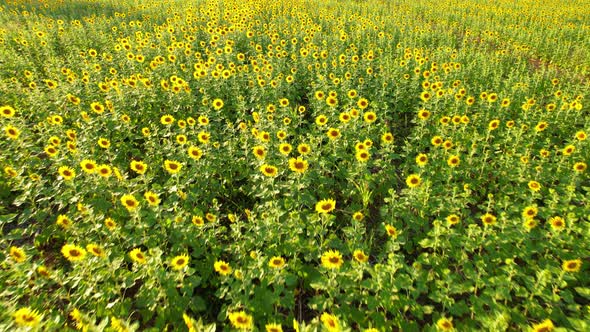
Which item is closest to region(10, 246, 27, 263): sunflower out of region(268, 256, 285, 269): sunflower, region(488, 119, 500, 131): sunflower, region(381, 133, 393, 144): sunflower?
region(268, 256, 285, 269): sunflower

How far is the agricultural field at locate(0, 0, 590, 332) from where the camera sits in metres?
2.80

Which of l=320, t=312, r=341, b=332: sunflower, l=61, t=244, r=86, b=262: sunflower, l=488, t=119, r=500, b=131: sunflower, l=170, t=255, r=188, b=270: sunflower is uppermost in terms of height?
l=61, t=244, r=86, b=262: sunflower

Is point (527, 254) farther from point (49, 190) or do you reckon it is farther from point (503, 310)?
point (49, 190)

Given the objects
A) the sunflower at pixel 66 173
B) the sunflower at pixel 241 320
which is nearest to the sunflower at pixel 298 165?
the sunflower at pixel 241 320

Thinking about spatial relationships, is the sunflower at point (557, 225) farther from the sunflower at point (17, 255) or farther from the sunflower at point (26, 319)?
the sunflower at point (17, 255)

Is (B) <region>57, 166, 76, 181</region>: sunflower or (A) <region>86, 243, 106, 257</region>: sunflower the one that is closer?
(A) <region>86, 243, 106, 257</region>: sunflower

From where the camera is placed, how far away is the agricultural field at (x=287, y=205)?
280 centimetres

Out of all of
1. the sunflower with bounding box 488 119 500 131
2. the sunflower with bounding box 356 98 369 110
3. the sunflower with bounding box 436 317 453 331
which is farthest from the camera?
the sunflower with bounding box 356 98 369 110

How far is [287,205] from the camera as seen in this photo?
3750 millimetres

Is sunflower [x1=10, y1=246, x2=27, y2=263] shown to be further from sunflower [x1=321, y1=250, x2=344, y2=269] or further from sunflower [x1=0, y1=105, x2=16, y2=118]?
sunflower [x1=0, y1=105, x2=16, y2=118]

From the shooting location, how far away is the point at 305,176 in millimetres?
4098

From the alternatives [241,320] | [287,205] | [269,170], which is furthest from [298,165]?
[241,320]

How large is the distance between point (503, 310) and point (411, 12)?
1703cm

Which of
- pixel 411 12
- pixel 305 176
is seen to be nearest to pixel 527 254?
pixel 305 176
